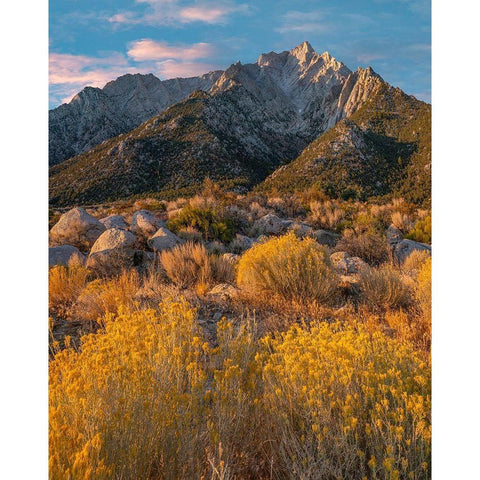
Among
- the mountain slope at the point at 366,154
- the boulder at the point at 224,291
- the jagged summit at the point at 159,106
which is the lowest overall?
the boulder at the point at 224,291

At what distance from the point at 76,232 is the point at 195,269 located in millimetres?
4157

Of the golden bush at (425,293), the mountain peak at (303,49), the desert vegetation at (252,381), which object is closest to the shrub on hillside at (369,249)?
the desert vegetation at (252,381)

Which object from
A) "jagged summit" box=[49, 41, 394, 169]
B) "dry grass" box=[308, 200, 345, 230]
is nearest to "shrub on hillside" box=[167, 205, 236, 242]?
"dry grass" box=[308, 200, 345, 230]

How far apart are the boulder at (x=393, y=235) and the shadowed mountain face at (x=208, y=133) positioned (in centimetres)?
1098

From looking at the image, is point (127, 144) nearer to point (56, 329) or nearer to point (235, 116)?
point (235, 116)

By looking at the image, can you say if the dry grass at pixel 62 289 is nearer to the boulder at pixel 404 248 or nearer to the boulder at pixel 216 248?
the boulder at pixel 216 248

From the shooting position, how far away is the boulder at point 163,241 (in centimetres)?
861

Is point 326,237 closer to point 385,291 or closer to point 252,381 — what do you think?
point 385,291

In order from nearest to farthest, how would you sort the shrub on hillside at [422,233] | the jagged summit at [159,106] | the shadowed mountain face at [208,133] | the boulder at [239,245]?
the boulder at [239,245]
the shrub on hillside at [422,233]
the shadowed mountain face at [208,133]
the jagged summit at [159,106]

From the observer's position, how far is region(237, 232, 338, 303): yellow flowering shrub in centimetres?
529

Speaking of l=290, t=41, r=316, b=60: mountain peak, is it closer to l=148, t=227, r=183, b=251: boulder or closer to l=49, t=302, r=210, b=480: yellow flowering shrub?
l=49, t=302, r=210, b=480: yellow flowering shrub

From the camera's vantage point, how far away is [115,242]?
311 inches

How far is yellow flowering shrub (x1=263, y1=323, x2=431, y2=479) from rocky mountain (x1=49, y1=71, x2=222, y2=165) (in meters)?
62.3

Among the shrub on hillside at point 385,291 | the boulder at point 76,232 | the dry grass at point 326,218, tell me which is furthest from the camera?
the dry grass at point 326,218
